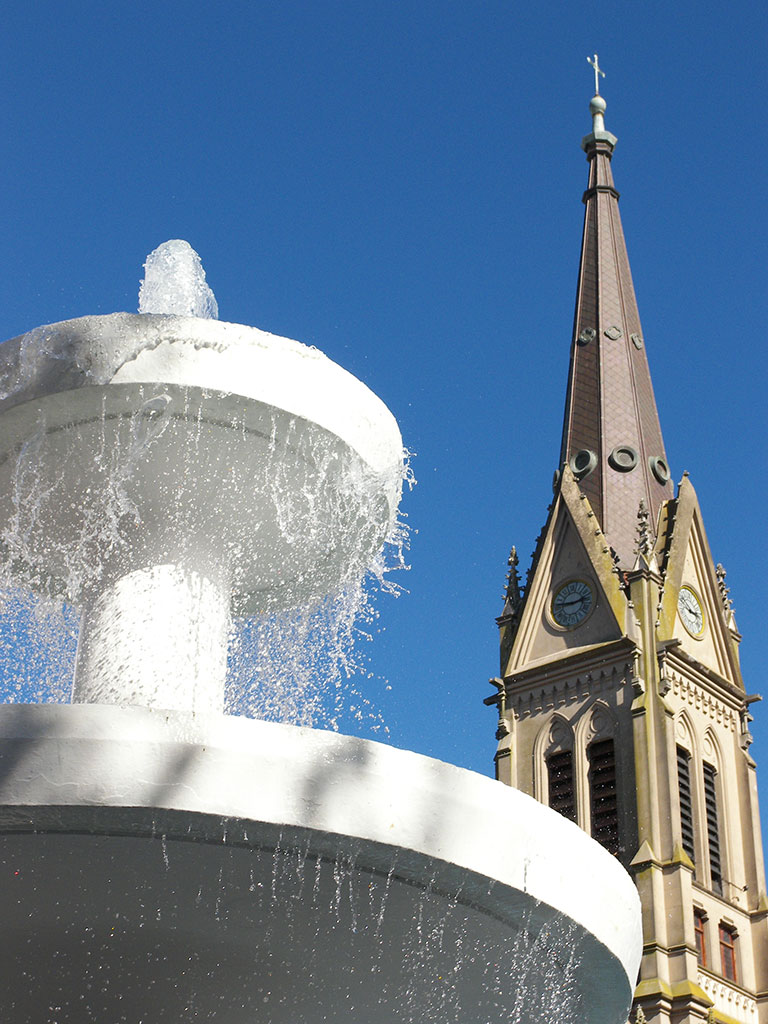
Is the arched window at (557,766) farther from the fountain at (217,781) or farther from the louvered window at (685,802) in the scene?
the fountain at (217,781)

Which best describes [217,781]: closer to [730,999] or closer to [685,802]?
[730,999]

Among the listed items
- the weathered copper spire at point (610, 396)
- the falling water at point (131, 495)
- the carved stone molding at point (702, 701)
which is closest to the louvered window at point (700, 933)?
the carved stone molding at point (702, 701)

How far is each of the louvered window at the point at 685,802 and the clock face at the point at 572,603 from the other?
508 cm

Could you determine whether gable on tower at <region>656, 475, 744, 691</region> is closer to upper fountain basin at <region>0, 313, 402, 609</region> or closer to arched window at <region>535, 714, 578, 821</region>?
arched window at <region>535, 714, 578, 821</region>

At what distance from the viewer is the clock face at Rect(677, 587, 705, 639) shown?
1907 inches

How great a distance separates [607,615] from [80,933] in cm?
4084

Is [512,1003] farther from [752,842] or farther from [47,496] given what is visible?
[752,842]

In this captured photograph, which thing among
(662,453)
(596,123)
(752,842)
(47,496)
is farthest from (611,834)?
(47,496)

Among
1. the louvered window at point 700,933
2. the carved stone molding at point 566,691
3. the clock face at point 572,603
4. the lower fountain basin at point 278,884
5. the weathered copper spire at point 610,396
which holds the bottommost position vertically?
the lower fountain basin at point 278,884

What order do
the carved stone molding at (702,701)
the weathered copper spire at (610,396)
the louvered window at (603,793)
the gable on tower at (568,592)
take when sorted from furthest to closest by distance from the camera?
1. the weathered copper spire at (610,396)
2. the gable on tower at (568,592)
3. the carved stone molding at (702,701)
4. the louvered window at (603,793)

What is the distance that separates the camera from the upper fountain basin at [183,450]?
8102 millimetres

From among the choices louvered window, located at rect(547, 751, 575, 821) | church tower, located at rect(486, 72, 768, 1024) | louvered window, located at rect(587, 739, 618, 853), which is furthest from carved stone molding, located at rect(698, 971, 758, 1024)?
louvered window, located at rect(547, 751, 575, 821)

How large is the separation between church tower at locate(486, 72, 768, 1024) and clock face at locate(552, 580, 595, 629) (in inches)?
2.5

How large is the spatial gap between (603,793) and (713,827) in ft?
11.8
